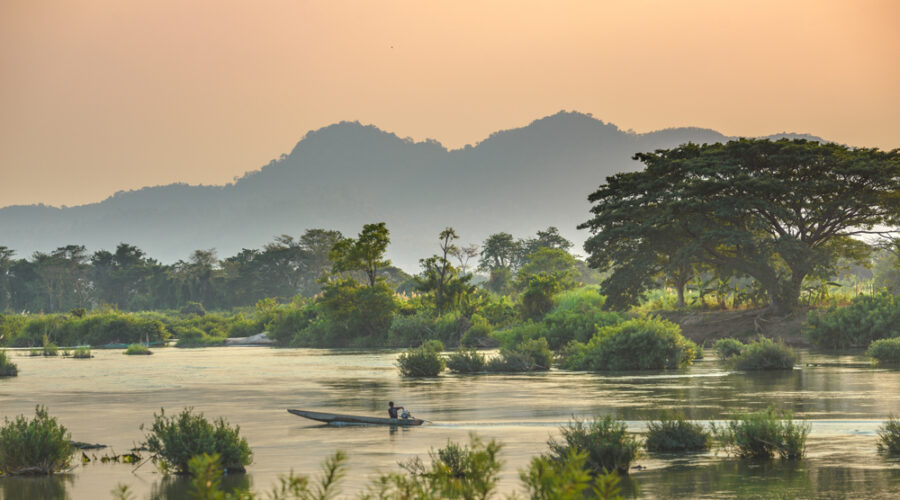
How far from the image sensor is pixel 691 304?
215ft

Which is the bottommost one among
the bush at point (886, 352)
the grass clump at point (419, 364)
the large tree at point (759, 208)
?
the grass clump at point (419, 364)

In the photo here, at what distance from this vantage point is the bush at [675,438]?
19141 millimetres

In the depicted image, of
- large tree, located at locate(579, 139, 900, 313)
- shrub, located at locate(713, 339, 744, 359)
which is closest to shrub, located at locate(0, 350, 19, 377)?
large tree, located at locate(579, 139, 900, 313)

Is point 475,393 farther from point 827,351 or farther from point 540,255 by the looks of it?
point 540,255

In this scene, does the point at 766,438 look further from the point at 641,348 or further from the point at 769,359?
the point at 641,348

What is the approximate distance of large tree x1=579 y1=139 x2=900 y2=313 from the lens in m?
56.3

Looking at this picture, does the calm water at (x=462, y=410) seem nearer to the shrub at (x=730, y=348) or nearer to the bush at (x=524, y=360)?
the shrub at (x=730, y=348)

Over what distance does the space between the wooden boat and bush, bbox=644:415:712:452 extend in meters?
6.25

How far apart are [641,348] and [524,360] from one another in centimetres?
516

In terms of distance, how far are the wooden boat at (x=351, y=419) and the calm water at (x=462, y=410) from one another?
0.85ft

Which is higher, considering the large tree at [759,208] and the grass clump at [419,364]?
the large tree at [759,208]

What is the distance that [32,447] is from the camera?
18.2 meters

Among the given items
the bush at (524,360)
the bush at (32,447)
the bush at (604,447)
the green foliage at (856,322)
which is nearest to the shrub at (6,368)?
the bush at (524,360)

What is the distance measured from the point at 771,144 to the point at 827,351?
1336 centimetres
